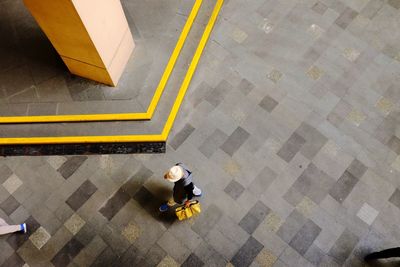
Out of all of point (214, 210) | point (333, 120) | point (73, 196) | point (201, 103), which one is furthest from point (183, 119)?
point (333, 120)

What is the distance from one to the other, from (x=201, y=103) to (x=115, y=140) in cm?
174

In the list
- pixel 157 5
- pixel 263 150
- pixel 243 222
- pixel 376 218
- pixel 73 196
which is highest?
pixel 157 5

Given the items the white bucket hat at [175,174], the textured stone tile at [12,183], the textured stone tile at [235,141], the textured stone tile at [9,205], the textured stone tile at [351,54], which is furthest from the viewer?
the textured stone tile at [351,54]

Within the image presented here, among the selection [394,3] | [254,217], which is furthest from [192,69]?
[394,3]

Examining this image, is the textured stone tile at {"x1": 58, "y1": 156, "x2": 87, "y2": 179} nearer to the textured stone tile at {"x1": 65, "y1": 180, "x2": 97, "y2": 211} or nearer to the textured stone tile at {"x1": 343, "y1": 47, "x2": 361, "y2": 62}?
the textured stone tile at {"x1": 65, "y1": 180, "x2": 97, "y2": 211}

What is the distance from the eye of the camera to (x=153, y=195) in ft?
19.1

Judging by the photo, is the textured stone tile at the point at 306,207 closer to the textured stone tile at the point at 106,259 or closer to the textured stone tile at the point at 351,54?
the textured stone tile at the point at 351,54

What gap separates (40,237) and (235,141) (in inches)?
146

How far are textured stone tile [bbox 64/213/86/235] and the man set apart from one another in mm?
1407

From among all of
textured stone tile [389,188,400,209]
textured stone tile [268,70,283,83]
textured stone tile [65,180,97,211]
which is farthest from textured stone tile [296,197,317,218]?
textured stone tile [65,180,97,211]

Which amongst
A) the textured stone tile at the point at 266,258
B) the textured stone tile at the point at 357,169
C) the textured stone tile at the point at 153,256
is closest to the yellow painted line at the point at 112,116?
the textured stone tile at the point at 153,256

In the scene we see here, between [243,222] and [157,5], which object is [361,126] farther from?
[157,5]

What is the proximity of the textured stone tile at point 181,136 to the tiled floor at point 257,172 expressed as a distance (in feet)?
0.06

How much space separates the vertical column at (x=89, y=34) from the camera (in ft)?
16.0
